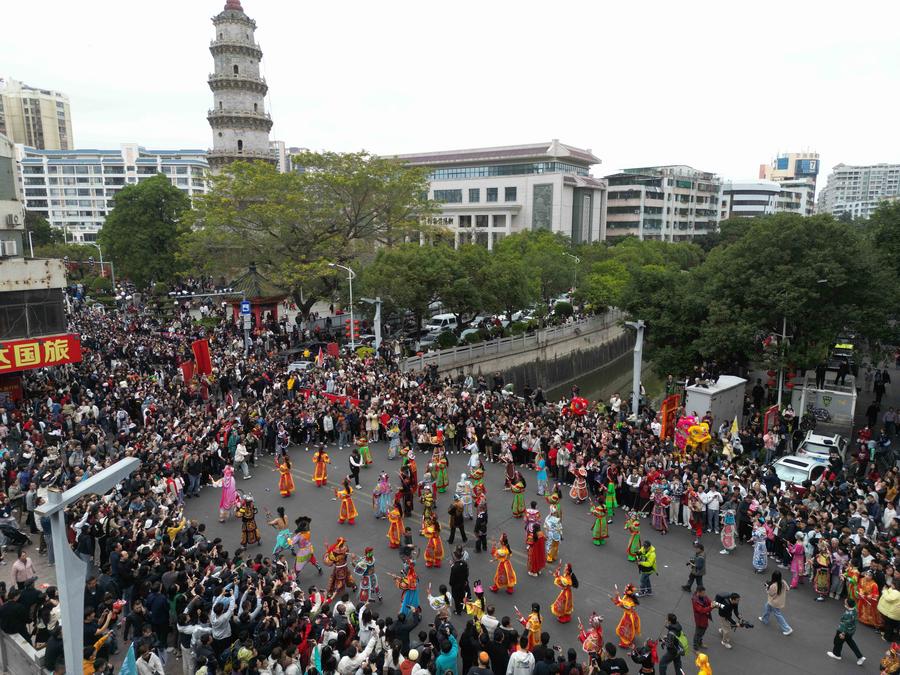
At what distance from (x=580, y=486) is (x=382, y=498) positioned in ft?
16.6

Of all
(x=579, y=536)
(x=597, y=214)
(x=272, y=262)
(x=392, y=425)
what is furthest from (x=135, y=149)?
(x=579, y=536)

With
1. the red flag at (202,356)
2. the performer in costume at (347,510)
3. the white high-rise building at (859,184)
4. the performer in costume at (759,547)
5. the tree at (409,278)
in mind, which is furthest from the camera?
the white high-rise building at (859,184)

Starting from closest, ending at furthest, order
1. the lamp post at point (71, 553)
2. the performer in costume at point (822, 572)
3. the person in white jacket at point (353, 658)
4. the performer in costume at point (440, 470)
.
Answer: the lamp post at point (71, 553)
the person in white jacket at point (353, 658)
the performer in costume at point (822, 572)
the performer in costume at point (440, 470)

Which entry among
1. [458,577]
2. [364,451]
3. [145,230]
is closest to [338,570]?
[458,577]

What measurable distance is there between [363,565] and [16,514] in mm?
9130

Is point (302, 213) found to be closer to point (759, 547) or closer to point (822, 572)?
point (759, 547)

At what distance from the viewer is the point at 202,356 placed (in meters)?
24.6

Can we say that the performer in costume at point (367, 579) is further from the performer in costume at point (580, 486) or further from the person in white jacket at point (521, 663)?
the performer in costume at point (580, 486)

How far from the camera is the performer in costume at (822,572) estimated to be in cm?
1163

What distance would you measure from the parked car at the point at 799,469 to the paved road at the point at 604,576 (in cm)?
394

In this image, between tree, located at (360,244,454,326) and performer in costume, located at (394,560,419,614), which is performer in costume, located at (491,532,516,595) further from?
tree, located at (360,244,454,326)

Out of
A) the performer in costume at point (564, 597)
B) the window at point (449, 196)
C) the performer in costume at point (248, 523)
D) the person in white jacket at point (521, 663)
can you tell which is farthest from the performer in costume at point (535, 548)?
the window at point (449, 196)

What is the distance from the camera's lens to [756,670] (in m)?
9.80

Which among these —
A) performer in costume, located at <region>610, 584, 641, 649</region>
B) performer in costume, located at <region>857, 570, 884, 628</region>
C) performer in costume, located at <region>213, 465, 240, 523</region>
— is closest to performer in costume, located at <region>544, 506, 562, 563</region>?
performer in costume, located at <region>610, 584, 641, 649</region>
